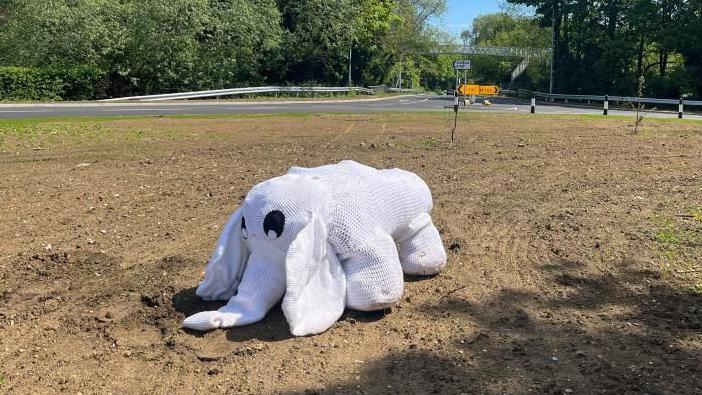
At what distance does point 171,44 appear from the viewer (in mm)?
38250

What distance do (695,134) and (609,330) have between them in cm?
1471

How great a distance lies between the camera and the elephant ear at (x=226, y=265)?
4629 mm

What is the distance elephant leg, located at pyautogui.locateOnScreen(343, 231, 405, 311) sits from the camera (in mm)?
4465

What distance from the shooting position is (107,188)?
344 inches

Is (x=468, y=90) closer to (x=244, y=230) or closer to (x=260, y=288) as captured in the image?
(x=244, y=230)

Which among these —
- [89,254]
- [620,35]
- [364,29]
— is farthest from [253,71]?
[89,254]

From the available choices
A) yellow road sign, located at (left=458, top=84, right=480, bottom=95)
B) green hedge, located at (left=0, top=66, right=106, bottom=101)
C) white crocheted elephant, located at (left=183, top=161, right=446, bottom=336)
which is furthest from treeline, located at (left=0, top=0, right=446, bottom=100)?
white crocheted elephant, located at (left=183, top=161, right=446, bottom=336)

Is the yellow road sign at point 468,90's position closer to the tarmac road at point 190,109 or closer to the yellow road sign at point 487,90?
the yellow road sign at point 487,90

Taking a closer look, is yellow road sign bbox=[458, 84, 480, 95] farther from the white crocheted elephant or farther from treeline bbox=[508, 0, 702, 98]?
treeline bbox=[508, 0, 702, 98]

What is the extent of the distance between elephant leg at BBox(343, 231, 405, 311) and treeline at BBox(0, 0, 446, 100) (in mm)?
33102

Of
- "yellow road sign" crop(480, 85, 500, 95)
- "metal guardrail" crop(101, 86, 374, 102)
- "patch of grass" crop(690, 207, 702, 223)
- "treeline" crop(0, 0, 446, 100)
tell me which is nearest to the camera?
"patch of grass" crop(690, 207, 702, 223)

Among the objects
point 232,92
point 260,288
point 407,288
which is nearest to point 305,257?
point 260,288

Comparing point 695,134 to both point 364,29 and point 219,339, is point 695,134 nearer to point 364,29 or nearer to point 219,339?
point 219,339

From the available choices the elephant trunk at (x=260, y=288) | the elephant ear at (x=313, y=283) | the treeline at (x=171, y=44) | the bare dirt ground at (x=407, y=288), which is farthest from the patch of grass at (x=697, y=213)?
the treeline at (x=171, y=44)
